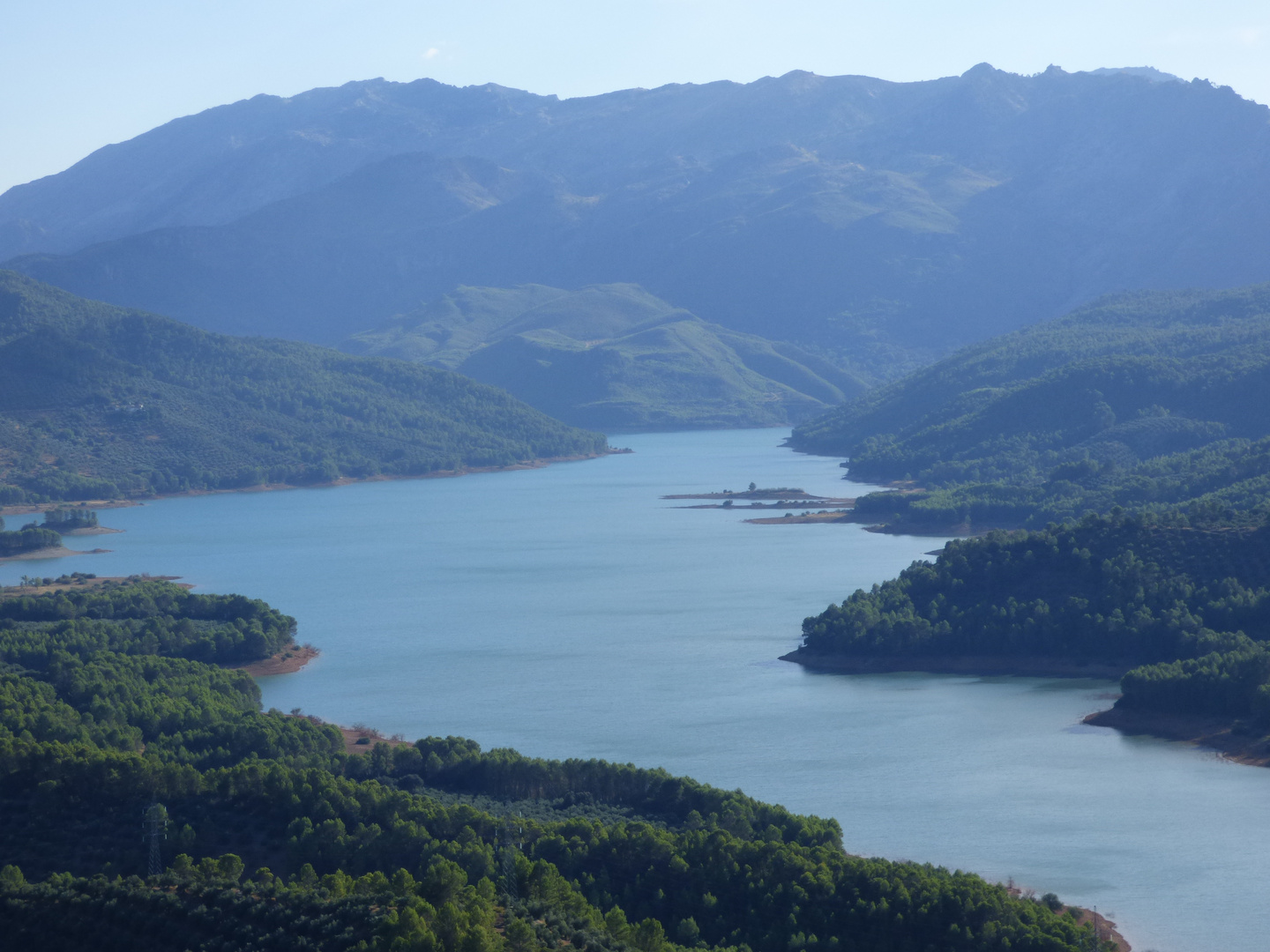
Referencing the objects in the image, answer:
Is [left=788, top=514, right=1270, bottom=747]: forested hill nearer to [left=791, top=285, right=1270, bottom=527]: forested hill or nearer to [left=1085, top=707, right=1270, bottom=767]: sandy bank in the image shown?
[left=1085, top=707, right=1270, bottom=767]: sandy bank

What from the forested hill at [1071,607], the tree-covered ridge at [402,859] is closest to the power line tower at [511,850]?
the tree-covered ridge at [402,859]

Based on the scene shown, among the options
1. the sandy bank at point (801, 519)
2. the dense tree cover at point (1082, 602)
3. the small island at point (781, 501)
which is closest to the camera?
the dense tree cover at point (1082, 602)

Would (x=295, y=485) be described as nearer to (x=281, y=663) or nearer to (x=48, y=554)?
(x=48, y=554)

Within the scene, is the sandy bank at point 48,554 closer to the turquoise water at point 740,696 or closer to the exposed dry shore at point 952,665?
the turquoise water at point 740,696

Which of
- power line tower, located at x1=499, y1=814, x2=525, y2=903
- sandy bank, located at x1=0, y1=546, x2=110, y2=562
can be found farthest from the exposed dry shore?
sandy bank, located at x1=0, y1=546, x2=110, y2=562

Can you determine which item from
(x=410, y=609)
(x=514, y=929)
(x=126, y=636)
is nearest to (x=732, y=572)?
(x=410, y=609)

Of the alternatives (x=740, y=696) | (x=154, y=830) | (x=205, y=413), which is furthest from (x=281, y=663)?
(x=205, y=413)

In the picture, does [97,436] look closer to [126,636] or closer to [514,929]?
[126,636]
